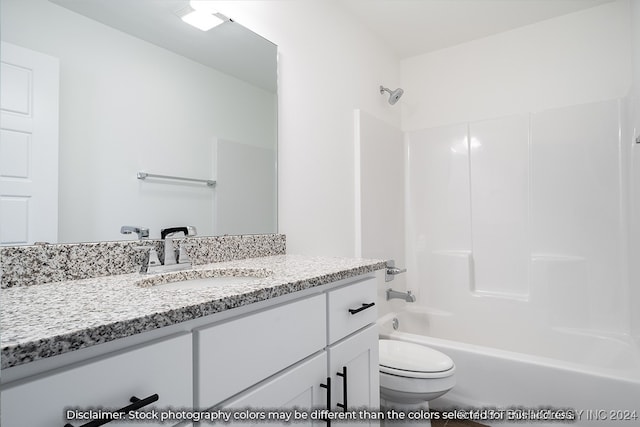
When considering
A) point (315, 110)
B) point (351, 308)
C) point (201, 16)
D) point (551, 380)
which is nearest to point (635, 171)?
point (551, 380)

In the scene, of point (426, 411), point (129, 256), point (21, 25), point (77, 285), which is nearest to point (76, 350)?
point (77, 285)

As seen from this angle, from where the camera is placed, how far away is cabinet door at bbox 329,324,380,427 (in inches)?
38.7

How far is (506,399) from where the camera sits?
5.53 feet

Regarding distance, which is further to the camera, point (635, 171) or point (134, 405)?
point (635, 171)

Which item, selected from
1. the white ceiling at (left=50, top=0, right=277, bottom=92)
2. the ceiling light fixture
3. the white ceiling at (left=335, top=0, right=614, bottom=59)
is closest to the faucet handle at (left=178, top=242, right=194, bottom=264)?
the white ceiling at (left=50, top=0, right=277, bottom=92)

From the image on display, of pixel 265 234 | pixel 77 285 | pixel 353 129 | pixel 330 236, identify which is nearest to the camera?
pixel 77 285

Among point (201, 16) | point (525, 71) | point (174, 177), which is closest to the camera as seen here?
point (174, 177)

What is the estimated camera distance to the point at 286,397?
0.81 meters

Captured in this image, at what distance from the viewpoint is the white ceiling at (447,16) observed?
2.09 m

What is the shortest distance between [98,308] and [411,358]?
1468 millimetres

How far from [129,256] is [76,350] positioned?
58cm

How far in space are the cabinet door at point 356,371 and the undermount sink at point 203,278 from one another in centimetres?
33

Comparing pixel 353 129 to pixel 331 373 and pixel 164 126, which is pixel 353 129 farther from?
pixel 331 373

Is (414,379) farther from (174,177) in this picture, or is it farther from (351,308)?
(174,177)
